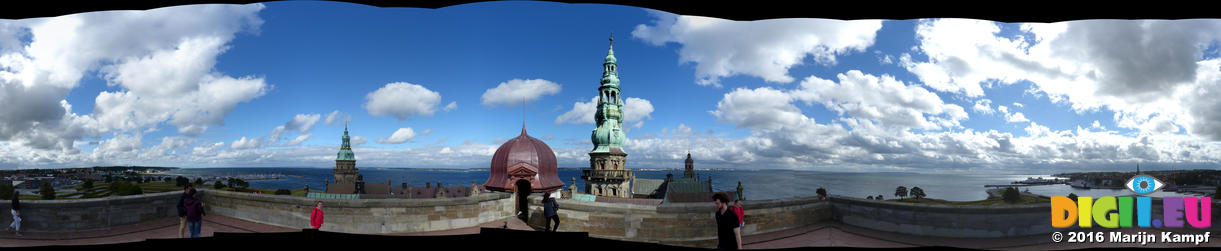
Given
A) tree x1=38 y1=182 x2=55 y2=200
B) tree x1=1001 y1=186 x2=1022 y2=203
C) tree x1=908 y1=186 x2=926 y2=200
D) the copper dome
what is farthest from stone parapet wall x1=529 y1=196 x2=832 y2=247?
the copper dome

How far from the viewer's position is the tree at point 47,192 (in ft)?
14.0

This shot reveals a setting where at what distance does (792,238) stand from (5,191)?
29.5ft

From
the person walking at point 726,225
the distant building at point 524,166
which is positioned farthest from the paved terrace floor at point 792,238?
the distant building at point 524,166

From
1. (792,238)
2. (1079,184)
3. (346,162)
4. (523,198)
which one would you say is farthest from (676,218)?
(346,162)

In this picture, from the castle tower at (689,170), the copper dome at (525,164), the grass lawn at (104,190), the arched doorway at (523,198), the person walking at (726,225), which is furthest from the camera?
the castle tower at (689,170)

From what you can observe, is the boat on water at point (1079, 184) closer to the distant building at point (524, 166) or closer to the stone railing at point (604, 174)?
the distant building at point (524, 166)

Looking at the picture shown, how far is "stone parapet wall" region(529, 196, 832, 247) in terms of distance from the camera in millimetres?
4441

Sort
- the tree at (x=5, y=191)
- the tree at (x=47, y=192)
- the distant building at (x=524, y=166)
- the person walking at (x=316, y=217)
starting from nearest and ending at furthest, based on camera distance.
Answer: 1. the person walking at (x=316, y=217)
2. the tree at (x=5, y=191)
3. the tree at (x=47, y=192)
4. the distant building at (x=524, y=166)

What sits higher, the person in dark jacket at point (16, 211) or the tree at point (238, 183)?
the tree at point (238, 183)

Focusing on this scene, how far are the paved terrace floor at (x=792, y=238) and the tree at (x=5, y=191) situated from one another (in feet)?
1.47

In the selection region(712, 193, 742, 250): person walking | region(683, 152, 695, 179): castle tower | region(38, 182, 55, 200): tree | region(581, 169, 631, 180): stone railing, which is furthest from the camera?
region(683, 152, 695, 179): castle tower

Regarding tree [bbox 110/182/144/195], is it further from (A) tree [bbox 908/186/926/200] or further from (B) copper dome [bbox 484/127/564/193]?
(A) tree [bbox 908/186/926/200]

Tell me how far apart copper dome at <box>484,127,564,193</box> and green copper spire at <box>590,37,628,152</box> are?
329 inches

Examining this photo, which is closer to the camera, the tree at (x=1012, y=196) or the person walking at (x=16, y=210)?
the tree at (x=1012, y=196)
